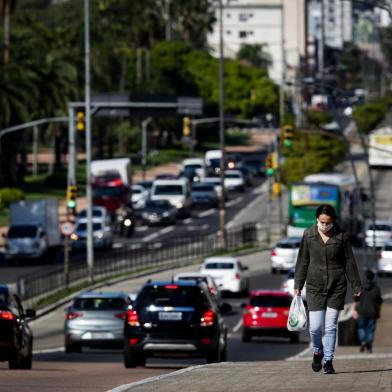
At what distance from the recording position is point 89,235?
61.8 meters

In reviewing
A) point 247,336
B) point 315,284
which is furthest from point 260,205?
point 315,284

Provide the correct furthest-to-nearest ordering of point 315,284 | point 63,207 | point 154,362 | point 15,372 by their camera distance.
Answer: point 63,207 < point 154,362 < point 15,372 < point 315,284

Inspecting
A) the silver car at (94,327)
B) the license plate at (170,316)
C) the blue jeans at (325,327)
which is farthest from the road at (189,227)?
the blue jeans at (325,327)

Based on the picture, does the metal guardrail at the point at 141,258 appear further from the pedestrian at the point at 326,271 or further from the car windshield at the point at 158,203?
the pedestrian at the point at 326,271

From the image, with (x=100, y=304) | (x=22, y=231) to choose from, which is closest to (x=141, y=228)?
(x=22, y=231)

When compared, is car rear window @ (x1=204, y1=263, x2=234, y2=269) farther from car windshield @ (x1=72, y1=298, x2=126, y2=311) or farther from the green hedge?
the green hedge

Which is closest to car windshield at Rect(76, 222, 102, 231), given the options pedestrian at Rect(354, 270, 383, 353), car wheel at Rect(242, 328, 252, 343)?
car wheel at Rect(242, 328, 252, 343)

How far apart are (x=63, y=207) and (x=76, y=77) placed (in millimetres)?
15214

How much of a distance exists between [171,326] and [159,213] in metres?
62.2

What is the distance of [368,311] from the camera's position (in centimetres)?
3256

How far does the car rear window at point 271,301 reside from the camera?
149 feet

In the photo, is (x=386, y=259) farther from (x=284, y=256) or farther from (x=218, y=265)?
(x=218, y=265)

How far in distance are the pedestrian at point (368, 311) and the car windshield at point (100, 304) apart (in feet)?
24.3

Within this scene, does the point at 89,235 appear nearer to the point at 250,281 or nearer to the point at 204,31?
the point at 250,281
